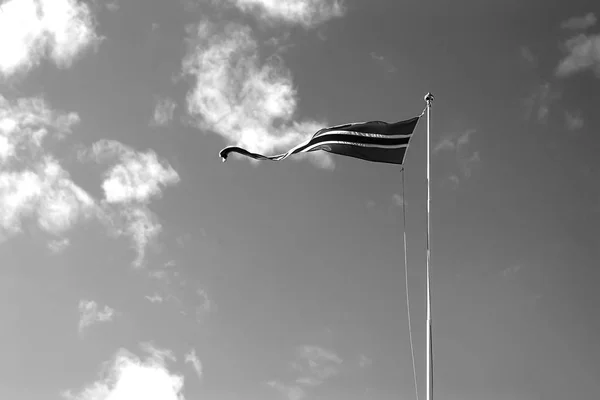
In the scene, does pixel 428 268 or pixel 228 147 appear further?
pixel 228 147

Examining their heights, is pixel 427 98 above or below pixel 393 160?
above

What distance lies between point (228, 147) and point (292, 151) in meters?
3.59

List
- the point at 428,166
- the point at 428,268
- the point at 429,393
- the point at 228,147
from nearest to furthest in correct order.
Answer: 1. the point at 429,393
2. the point at 428,268
3. the point at 428,166
4. the point at 228,147

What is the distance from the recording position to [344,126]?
33812 millimetres

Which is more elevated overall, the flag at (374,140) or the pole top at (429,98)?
the pole top at (429,98)

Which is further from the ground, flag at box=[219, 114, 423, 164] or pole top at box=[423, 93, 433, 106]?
pole top at box=[423, 93, 433, 106]

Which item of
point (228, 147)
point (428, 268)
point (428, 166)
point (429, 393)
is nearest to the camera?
point (429, 393)

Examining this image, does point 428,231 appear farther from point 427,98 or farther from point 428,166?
point 427,98

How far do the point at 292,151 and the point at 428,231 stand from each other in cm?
939

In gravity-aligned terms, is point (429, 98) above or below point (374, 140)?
above

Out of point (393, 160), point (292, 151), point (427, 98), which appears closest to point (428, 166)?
point (393, 160)

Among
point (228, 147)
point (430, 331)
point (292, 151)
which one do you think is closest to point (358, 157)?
point (292, 151)

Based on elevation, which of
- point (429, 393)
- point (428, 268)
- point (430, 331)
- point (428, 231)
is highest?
point (428, 231)

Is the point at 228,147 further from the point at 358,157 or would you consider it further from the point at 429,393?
the point at 429,393
